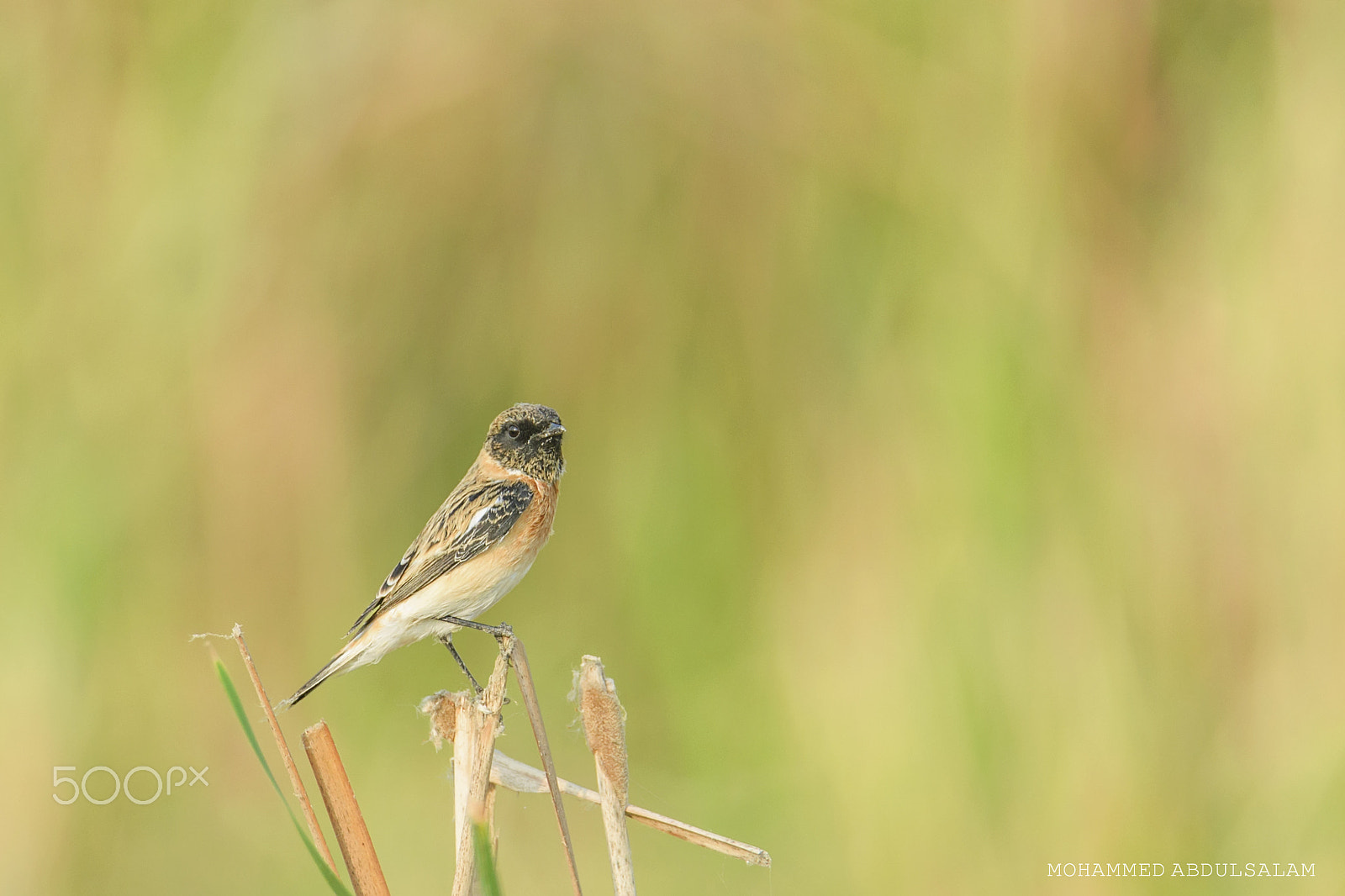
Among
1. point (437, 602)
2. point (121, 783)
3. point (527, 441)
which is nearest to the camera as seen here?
point (437, 602)

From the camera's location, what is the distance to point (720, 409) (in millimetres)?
4691

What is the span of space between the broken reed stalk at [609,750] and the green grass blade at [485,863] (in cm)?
23

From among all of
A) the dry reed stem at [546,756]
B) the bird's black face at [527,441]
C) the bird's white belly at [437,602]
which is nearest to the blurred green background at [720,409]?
the bird's white belly at [437,602]

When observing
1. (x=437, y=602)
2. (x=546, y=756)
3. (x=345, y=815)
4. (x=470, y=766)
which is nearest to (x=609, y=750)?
(x=546, y=756)

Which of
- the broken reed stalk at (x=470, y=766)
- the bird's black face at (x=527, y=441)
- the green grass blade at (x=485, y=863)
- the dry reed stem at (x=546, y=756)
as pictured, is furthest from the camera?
the bird's black face at (x=527, y=441)

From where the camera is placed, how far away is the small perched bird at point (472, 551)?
266 centimetres

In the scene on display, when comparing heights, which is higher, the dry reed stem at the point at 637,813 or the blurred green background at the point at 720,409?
the blurred green background at the point at 720,409

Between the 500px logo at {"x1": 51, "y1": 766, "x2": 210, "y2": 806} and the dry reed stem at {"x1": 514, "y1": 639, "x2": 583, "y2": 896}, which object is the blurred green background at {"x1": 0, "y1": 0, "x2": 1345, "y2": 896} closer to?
the 500px logo at {"x1": 51, "y1": 766, "x2": 210, "y2": 806}

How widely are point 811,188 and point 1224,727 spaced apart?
2.32 metres

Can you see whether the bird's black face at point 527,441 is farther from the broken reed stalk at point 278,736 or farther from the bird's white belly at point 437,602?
the broken reed stalk at point 278,736

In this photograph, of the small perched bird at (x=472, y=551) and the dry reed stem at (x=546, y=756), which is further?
the small perched bird at (x=472, y=551)

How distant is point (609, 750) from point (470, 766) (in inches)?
9.7

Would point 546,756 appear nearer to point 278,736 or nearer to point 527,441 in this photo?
point 278,736

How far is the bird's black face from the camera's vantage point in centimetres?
286
